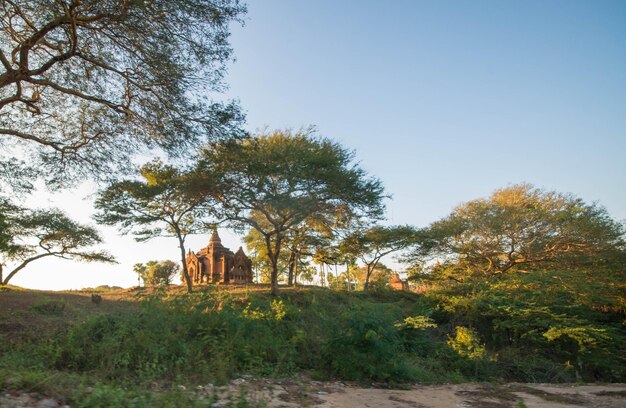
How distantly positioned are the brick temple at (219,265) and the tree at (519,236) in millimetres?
12465

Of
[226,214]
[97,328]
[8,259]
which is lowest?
[97,328]

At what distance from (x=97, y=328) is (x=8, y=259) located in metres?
22.3

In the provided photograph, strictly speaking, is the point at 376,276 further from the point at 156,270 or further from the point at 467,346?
the point at 467,346

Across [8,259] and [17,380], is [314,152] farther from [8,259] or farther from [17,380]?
[8,259]

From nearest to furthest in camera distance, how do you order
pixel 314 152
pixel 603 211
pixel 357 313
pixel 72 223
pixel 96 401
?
pixel 96 401 → pixel 357 313 → pixel 314 152 → pixel 603 211 → pixel 72 223

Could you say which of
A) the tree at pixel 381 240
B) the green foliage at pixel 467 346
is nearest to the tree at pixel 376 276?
the tree at pixel 381 240

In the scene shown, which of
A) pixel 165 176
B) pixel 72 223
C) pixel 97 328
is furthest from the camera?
pixel 72 223

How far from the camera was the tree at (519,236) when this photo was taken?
21.8m

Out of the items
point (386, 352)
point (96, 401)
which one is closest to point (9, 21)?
point (96, 401)

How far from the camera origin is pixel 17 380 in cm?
413

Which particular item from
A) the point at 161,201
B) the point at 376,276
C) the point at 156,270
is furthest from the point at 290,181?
the point at 156,270

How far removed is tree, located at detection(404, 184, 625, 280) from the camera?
21828 millimetres

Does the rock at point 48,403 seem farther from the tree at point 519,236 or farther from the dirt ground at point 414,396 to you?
the tree at point 519,236

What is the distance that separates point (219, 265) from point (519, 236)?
20546 millimetres
